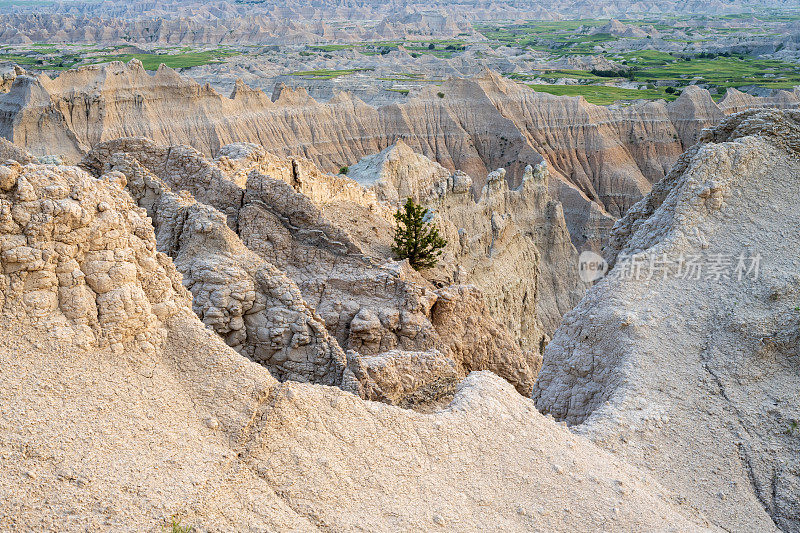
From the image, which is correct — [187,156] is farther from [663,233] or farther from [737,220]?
[737,220]

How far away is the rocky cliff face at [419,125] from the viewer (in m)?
49.8

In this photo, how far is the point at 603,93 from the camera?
9431 cm

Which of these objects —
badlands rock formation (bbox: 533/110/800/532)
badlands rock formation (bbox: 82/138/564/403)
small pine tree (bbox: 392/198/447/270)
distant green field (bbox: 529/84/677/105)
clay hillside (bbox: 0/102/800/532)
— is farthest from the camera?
distant green field (bbox: 529/84/677/105)

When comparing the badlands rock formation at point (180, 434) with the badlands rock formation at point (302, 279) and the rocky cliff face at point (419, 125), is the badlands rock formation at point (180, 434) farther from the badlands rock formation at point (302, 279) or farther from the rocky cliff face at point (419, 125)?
the rocky cliff face at point (419, 125)

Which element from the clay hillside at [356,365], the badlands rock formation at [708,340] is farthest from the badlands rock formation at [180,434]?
the badlands rock formation at [708,340]

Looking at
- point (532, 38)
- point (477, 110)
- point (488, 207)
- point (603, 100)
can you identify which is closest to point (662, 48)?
point (532, 38)

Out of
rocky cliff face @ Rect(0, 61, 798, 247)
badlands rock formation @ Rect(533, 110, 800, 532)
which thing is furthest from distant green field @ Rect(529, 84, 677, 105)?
badlands rock formation @ Rect(533, 110, 800, 532)

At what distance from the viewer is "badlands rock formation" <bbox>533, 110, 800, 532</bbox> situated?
9.73 meters

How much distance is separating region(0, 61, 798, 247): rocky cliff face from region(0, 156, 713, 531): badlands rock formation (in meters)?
40.9

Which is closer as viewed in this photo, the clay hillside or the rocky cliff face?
the clay hillside

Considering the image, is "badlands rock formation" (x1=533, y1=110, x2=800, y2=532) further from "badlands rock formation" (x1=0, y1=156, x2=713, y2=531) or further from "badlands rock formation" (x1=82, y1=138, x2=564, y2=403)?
"badlands rock formation" (x1=82, y1=138, x2=564, y2=403)

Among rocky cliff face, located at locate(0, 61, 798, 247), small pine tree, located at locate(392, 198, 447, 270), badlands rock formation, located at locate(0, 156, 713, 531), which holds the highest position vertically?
badlands rock formation, located at locate(0, 156, 713, 531)

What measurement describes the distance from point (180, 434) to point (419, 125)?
5903 centimetres

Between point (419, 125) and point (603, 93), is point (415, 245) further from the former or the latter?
point (603, 93)
